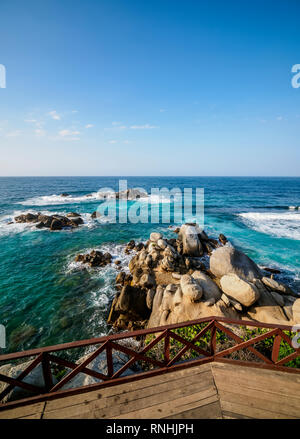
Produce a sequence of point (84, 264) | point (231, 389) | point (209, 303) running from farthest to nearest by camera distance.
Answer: point (84, 264), point (209, 303), point (231, 389)

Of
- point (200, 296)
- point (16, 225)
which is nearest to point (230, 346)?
point (200, 296)

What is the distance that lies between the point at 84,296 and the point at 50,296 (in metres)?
2.45

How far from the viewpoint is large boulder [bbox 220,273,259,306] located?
931 cm

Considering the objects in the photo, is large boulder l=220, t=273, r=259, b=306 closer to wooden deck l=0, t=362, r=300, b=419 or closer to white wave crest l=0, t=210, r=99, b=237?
wooden deck l=0, t=362, r=300, b=419

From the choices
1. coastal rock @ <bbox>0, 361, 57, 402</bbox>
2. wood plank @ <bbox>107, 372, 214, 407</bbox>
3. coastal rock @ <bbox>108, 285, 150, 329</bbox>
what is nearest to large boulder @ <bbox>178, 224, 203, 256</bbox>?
coastal rock @ <bbox>108, 285, 150, 329</bbox>

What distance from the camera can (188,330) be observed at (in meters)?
7.75

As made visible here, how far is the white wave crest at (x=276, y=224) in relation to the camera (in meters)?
23.6

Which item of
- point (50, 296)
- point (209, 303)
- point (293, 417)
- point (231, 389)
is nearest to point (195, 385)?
point (231, 389)

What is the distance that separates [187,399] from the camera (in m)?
3.98

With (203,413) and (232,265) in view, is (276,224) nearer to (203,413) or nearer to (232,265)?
(232,265)

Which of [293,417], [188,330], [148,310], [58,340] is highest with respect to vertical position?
[293,417]

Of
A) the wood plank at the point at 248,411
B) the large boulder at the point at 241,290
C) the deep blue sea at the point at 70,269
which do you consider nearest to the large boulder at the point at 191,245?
the deep blue sea at the point at 70,269

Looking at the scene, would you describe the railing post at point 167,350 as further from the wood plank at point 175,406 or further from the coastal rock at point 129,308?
the coastal rock at point 129,308

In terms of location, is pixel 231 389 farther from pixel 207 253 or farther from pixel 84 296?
pixel 207 253
